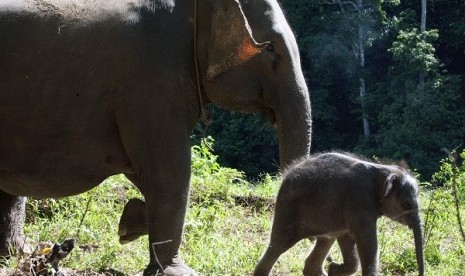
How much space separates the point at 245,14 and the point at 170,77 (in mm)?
730

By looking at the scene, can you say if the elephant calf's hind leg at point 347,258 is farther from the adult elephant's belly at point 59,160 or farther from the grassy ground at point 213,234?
the adult elephant's belly at point 59,160

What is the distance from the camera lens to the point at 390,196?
4.66 metres

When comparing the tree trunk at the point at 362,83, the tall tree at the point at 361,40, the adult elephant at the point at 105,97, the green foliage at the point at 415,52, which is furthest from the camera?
the tall tree at the point at 361,40

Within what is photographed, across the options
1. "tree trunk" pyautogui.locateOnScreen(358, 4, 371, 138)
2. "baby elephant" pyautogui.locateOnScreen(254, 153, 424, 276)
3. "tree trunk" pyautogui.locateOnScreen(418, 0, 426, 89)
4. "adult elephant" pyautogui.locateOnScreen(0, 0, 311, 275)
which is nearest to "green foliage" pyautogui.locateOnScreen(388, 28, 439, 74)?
"tree trunk" pyautogui.locateOnScreen(418, 0, 426, 89)

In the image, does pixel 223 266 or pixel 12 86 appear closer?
pixel 12 86

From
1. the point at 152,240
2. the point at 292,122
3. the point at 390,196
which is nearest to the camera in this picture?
the point at 390,196

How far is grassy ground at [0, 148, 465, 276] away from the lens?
588cm

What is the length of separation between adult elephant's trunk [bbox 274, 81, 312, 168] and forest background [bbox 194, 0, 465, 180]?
23615mm

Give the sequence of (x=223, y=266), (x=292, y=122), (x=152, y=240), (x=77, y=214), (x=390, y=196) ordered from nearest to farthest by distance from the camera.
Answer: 1. (x=390, y=196)
2. (x=152, y=240)
3. (x=292, y=122)
4. (x=223, y=266)
5. (x=77, y=214)

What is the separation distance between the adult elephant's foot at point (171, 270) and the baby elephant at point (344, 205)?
47 centimetres

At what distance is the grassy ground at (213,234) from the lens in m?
5.88

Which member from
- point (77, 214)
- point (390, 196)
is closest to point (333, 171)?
point (390, 196)

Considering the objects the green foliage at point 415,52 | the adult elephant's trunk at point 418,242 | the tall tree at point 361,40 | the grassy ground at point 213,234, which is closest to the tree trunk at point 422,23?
the green foliage at point 415,52

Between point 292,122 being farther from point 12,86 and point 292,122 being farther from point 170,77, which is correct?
point 12,86
